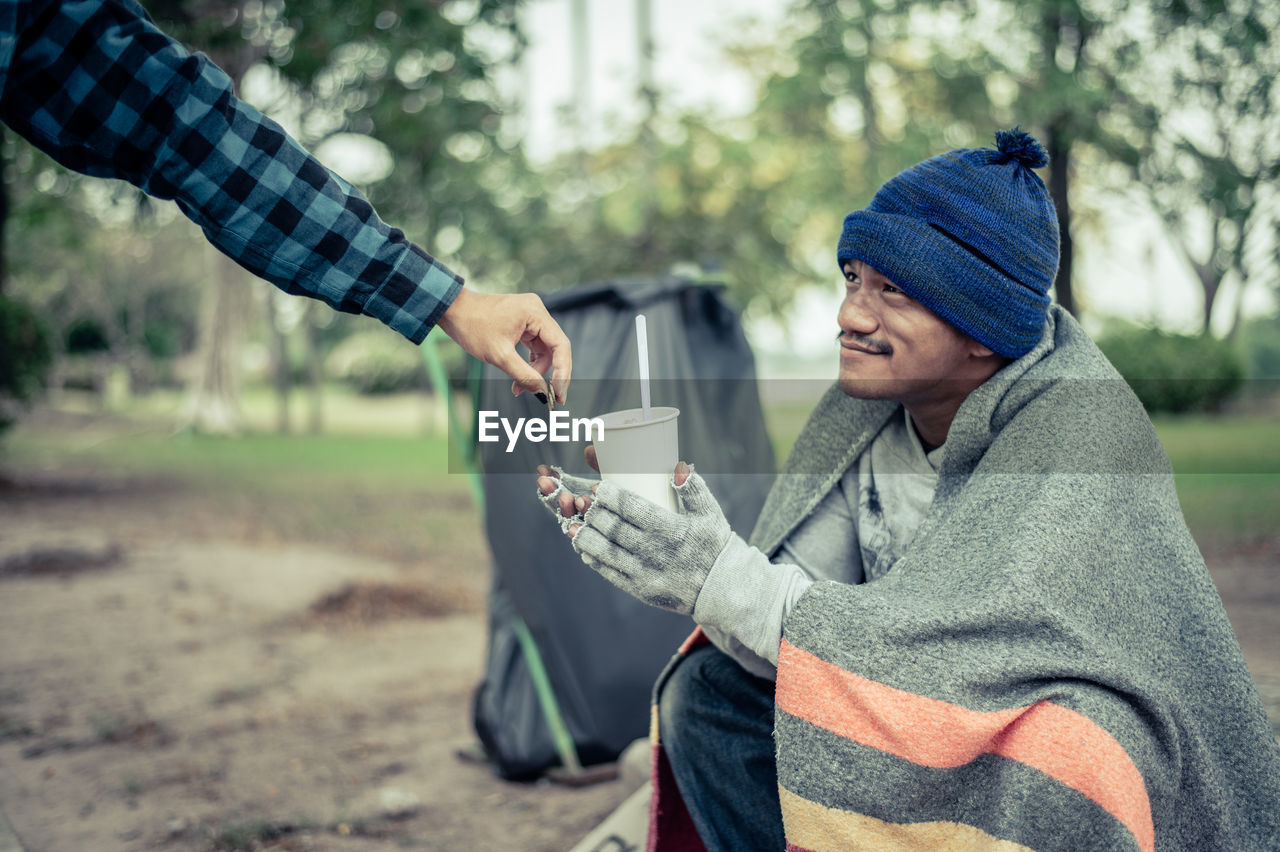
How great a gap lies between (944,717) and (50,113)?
1.51 m

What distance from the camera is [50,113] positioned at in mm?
1365

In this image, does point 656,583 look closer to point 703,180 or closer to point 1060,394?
point 1060,394

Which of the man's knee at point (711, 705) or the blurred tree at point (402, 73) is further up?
the blurred tree at point (402, 73)

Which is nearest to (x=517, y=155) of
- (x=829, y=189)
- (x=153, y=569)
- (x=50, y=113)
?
(x=829, y=189)

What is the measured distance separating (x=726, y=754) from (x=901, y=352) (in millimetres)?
774

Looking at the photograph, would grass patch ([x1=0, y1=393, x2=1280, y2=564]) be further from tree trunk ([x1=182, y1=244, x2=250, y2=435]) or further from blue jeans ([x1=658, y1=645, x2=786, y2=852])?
blue jeans ([x1=658, y1=645, x2=786, y2=852])

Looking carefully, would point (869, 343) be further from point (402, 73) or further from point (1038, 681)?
point (402, 73)

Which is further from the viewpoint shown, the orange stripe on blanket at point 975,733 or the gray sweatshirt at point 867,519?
the gray sweatshirt at point 867,519

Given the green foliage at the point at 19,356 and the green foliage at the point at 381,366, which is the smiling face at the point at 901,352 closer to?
the green foliage at the point at 19,356

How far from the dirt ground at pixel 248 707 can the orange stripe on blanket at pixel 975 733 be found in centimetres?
154

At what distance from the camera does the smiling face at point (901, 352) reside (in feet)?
5.34

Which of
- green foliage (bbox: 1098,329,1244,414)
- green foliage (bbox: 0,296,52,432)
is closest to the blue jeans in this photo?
green foliage (bbox: 0,296,52,432)

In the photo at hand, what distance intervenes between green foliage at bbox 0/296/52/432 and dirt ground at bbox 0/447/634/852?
3.16m

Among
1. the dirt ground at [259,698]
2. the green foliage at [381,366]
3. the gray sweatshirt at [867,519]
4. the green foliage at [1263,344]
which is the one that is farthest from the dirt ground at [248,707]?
the green foliage at [381,366]
